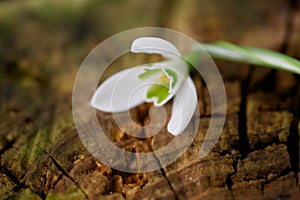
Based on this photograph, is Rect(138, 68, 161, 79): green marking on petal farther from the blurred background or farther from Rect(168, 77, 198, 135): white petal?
the blurred background

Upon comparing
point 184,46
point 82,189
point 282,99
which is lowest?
point 82,189

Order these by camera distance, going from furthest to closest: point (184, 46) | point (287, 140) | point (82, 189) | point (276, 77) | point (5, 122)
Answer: point (184, 46) → point (276, 77) → point (5, 122) → point (287, 140) → point (82, 189)

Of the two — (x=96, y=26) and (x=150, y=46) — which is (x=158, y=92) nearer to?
(x=150, y=46)

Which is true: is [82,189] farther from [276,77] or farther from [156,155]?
[276,77]

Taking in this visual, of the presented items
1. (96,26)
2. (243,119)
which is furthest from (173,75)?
(96,26)

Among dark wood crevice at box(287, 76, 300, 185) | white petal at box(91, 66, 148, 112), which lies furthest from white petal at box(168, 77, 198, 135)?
dark wood crevice at box(287, 76, 300, 185)

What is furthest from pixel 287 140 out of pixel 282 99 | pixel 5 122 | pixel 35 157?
pixel 5 122

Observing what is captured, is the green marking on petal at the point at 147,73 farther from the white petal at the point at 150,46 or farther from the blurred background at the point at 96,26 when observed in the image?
the blurred background at the point at 96,26
